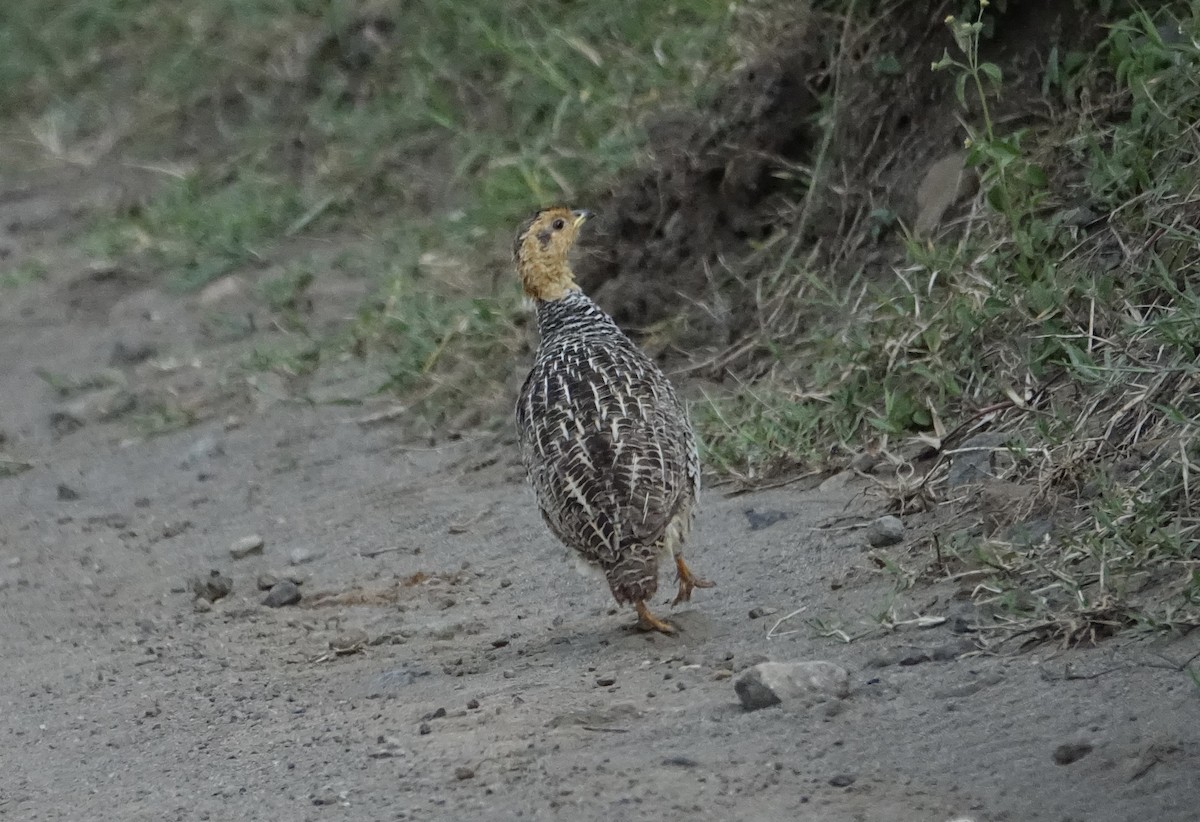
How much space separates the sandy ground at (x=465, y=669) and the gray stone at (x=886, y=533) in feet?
0.20

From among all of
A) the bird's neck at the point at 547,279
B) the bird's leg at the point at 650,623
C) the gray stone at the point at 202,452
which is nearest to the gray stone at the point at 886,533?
the bird's leg at the point at 650,623

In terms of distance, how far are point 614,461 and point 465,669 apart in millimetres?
711

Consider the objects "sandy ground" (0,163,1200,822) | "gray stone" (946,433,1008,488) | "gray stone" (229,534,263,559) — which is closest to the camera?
"sandy ground" (0,163,1200,822)

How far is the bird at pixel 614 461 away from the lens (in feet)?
17.0

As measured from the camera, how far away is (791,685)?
452cm

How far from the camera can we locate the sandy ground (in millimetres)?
4066

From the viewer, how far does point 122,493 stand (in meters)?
8.57

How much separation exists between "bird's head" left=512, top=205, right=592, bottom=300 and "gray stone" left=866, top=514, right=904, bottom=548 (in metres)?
1.70

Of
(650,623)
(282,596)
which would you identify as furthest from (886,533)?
(282,596)

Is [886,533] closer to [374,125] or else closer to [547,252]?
[547,252]

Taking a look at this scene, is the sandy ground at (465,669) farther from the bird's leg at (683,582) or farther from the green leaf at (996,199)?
the green leaf at (996,199)

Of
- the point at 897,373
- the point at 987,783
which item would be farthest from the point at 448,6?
the point at 987,783

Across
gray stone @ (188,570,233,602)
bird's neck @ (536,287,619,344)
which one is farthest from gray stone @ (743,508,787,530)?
gray stone @ (188,570,233,602)

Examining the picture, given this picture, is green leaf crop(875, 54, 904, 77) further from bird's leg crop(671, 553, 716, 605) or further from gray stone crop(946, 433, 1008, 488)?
bird's leg crop(671, 553, 716, 605)
